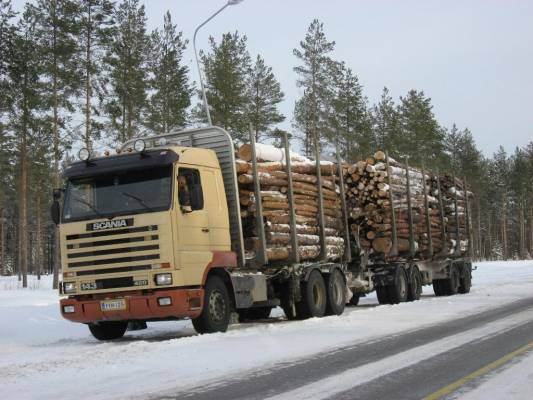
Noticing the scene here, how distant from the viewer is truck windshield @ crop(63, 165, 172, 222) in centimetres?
1117

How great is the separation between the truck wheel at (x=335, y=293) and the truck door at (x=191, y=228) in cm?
459

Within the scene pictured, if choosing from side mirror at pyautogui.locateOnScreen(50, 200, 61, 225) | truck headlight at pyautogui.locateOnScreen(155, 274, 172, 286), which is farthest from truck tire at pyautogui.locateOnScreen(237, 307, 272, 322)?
side mirror at pyautogui.locateOnScreen(50, 200, 61, 225)

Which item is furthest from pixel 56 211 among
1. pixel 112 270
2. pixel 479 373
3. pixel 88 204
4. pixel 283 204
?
pixel 479 373

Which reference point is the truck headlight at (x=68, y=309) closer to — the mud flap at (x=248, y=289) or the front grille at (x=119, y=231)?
the front grille at (x=119, y=231)

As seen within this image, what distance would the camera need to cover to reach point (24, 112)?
3444cm

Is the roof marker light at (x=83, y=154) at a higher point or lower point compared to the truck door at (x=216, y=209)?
higher

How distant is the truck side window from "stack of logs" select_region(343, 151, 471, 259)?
303 inches

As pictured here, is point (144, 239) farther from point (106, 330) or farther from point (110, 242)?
point (106, 330)

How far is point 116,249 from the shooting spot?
36.4ft

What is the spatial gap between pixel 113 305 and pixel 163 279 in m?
0.94

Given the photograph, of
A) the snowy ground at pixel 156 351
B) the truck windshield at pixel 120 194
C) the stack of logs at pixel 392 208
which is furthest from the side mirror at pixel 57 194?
the stack of logs at pixel 392 208

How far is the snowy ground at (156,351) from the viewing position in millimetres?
7410

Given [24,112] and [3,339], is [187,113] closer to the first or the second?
[24,112]

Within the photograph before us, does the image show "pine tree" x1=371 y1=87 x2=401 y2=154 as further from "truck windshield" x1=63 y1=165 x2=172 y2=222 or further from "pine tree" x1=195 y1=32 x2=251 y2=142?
"truck windshield" x1=63 y1=165 x2=172 y2=222
